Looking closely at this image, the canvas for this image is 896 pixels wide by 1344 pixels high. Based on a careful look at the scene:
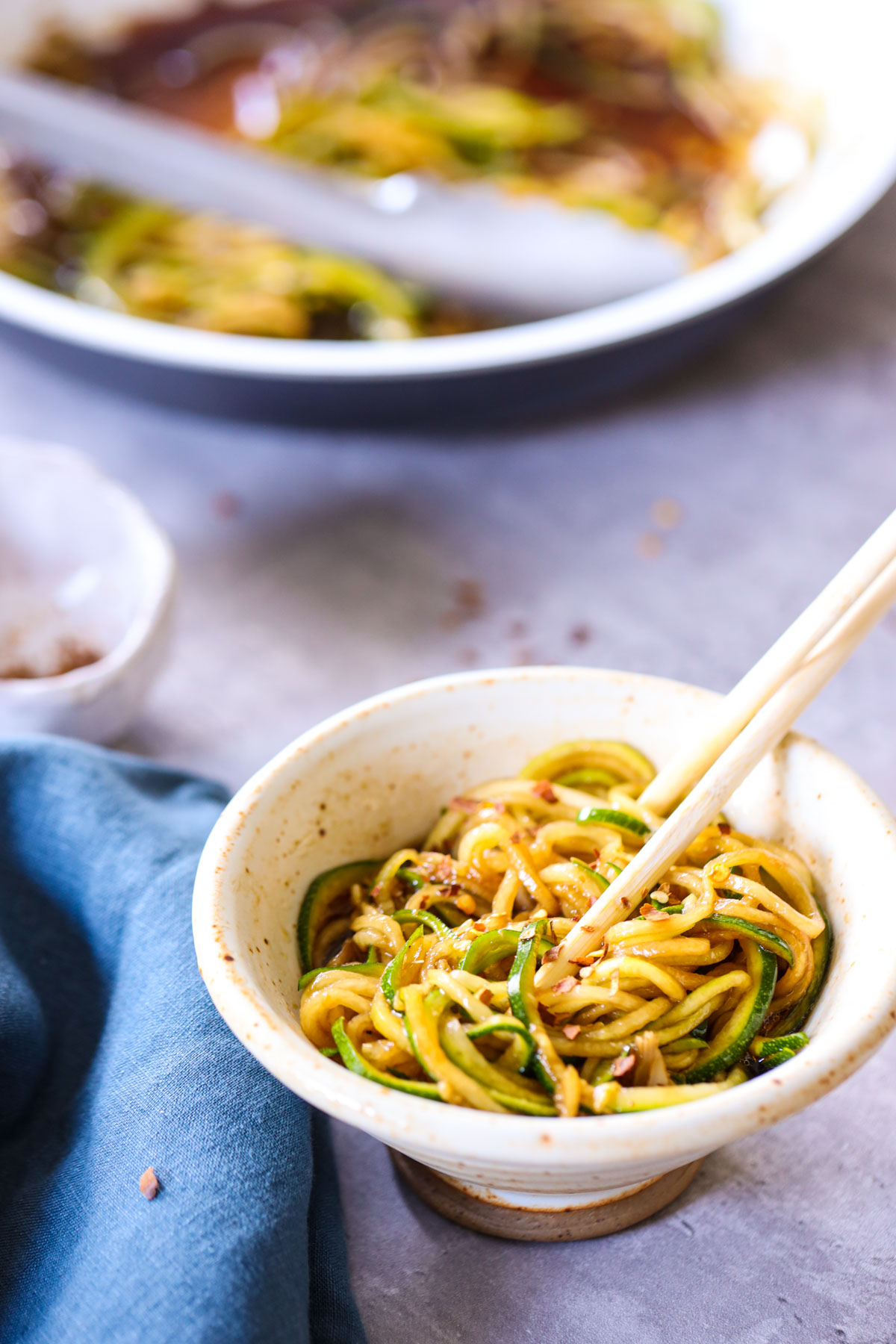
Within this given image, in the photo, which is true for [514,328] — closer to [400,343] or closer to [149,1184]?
[400,343]

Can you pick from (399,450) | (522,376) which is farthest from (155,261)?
(522,376)

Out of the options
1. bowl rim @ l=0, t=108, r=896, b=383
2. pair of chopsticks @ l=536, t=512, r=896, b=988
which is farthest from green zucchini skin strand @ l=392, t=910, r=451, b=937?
bowl rim @ l=0, t=108, r=896, b=383

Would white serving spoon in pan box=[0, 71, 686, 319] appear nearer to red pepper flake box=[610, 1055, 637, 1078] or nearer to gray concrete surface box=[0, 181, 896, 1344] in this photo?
gray concrete surface box=[0, 181, 896, 1344]

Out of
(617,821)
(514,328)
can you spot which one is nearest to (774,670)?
(617,821)

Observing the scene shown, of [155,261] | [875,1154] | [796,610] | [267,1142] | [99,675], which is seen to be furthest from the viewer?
[155,261]

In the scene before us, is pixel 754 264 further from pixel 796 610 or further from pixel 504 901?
pixel 504 901

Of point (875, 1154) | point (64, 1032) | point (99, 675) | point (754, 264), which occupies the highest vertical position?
point (754, 264)
